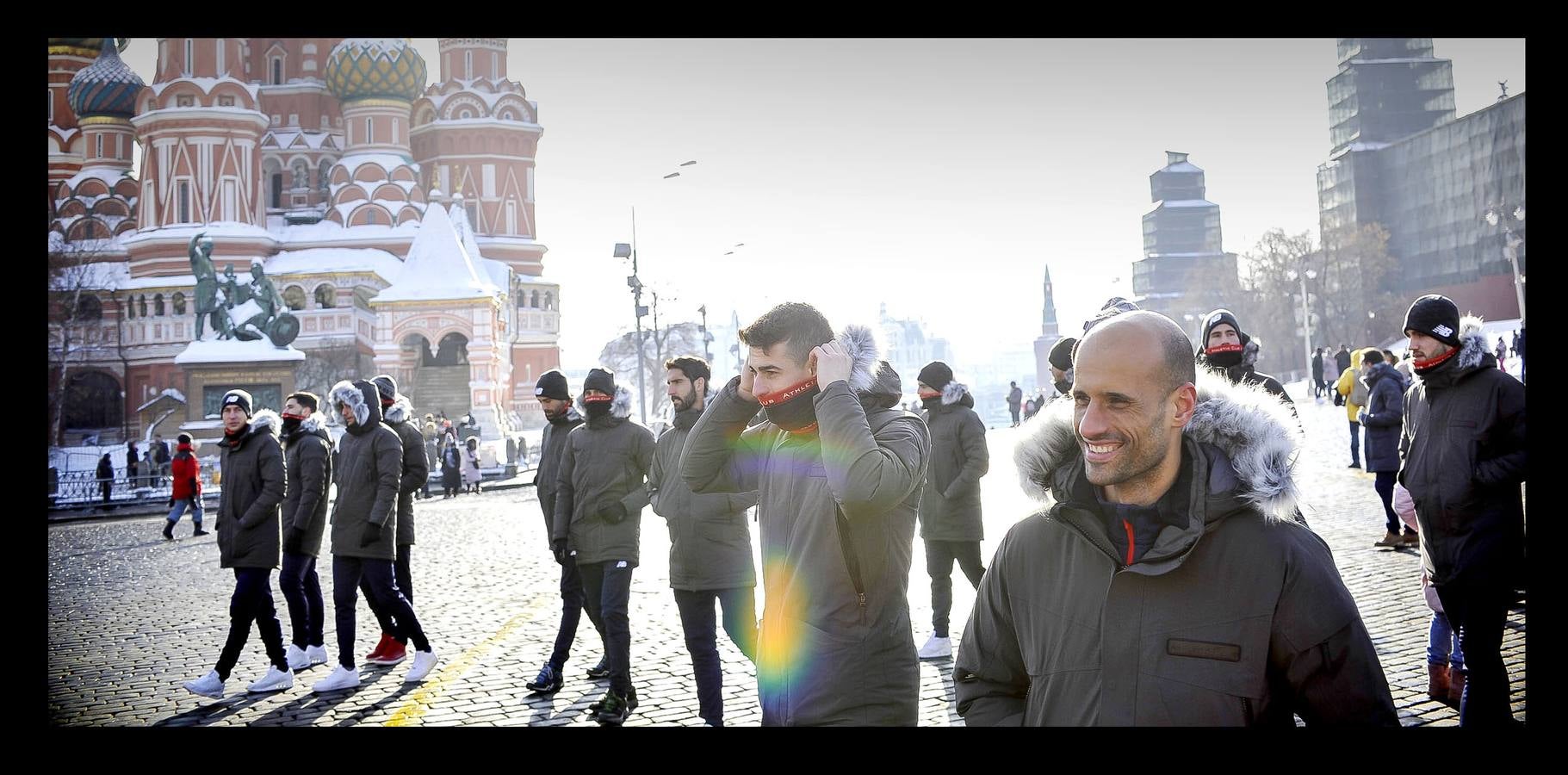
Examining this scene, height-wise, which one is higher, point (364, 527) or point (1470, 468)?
point (1470, 468)

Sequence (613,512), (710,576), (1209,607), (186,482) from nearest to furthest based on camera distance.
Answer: (1209,607), (710,576), (613,512), (186,482)

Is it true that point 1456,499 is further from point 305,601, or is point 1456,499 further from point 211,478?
point 211,478

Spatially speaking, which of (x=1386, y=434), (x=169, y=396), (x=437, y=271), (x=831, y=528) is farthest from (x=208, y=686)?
(x=169, y=396)

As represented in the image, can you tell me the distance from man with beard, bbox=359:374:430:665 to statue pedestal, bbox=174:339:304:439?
99.3 ft

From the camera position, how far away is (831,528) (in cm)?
318

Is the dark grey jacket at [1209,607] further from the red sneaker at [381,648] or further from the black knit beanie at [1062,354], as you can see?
the red sneaker at [381,648]

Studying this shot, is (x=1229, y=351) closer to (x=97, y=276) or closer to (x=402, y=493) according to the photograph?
(x=402, y=493)

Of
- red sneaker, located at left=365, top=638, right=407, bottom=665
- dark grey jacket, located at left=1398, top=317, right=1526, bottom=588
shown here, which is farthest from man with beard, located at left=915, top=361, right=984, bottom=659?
red sneaker, located at left=365, top=638, right=407, bottom=665

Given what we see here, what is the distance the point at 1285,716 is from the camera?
1.97 metres

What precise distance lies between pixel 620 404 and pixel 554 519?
673 mm
